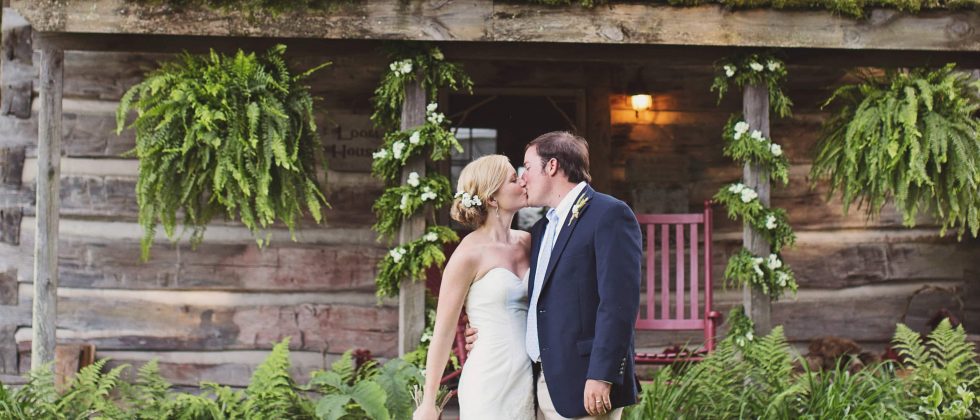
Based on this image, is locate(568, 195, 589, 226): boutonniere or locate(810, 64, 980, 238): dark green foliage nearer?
locate(568, 195, 589, 226): boutonniere

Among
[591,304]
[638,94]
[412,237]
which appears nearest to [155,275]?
[412,237]

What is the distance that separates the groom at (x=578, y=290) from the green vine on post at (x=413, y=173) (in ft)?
6.69

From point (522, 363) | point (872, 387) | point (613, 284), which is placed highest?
point (613, 284)

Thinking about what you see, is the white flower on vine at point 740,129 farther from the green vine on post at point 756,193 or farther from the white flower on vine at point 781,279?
the white flower on vine at point 781,279

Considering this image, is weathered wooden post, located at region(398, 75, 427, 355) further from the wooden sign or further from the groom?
the groom

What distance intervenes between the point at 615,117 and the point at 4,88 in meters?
4.22

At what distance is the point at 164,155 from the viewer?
17.1 feet

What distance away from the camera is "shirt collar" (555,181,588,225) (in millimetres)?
3555

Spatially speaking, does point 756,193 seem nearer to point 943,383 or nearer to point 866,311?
point 943,383

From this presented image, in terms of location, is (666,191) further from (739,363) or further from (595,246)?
(595,246)

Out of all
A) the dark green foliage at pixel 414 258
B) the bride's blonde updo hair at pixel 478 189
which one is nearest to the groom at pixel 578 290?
the bride's blonde updo hair at pixel 478 189

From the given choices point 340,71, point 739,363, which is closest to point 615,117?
point 340,71

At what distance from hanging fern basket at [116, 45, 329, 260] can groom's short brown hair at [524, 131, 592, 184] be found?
6.52 ft

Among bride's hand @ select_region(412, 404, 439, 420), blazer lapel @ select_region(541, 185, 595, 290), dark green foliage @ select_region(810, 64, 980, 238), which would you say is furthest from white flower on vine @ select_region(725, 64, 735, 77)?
bride's hand @ select_region(412, 404, 439, 420)
